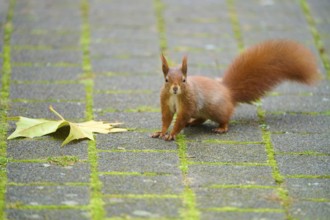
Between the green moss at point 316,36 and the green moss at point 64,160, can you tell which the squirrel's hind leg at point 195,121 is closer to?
the green moss at point 64,160

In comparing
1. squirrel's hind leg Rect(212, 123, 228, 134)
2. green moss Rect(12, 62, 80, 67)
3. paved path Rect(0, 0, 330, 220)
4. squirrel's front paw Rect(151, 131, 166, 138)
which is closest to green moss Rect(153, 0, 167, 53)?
paved path Rect(0, 0, 330, 220)

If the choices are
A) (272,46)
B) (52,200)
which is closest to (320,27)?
(272,46)

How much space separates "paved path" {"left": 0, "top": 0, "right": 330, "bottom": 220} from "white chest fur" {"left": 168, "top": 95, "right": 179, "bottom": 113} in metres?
0.20

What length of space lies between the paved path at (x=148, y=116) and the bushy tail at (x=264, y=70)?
22cm

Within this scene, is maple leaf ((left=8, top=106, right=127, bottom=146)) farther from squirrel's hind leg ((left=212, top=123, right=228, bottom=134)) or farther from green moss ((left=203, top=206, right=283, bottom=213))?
green moss ((left=203, top=206, right=283, bottom=213))

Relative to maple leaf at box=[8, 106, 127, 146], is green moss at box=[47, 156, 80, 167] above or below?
above

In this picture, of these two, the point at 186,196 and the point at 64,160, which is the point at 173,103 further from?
the point at 186,196

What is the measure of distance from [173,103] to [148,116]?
17.2 inches

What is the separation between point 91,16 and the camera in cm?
666

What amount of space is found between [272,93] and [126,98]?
1067mm

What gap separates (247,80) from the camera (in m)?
A: 4.79

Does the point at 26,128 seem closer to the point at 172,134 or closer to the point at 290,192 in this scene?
the point at 172,134

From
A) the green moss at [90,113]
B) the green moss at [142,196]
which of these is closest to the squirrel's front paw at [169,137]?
the green moss at [90,113]

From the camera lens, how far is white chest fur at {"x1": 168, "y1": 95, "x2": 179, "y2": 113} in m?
4.41
